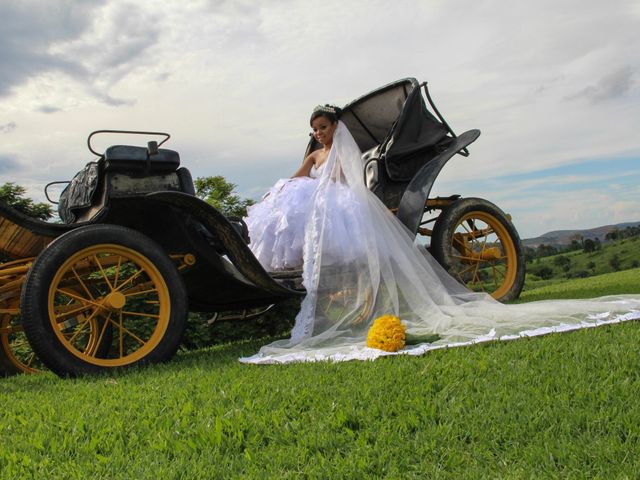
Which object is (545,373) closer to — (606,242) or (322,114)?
(322,114)

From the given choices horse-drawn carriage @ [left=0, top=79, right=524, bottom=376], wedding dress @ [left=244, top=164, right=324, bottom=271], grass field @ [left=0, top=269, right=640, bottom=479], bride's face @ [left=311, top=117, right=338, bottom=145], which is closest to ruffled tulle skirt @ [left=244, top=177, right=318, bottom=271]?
wedding dress @ [left=244, top=164, right=324, bottom=271]

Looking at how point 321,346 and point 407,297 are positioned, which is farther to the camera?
point 407,297

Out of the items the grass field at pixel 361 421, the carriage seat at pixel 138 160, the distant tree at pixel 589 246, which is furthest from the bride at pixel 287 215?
the distant tree at pixel 589 246

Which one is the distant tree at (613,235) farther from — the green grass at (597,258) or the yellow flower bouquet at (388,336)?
the yellow flower bouquet at (388,336)

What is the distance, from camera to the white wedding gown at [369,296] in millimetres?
3561

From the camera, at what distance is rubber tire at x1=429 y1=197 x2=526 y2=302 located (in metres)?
5.32

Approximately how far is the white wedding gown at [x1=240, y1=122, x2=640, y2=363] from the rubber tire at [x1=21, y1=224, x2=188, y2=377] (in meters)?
0.49

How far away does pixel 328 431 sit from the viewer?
2.06m

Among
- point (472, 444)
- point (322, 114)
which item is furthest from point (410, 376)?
point (322, 114)

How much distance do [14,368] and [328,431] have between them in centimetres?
315

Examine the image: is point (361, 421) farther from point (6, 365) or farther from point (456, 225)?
point (456, 225)

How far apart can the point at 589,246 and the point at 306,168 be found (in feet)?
72.2

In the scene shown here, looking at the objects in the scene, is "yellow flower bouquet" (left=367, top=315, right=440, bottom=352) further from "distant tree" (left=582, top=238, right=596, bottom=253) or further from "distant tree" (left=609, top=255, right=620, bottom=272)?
"distant tree" (left=582, top=238, right=596, bottom=253)

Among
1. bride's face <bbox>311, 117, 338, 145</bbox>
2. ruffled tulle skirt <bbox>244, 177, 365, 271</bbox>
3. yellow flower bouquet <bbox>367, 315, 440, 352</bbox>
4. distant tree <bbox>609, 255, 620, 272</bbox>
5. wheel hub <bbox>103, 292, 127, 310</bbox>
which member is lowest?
distant tree <bbox>609, 255, 620, 272</bbox>
